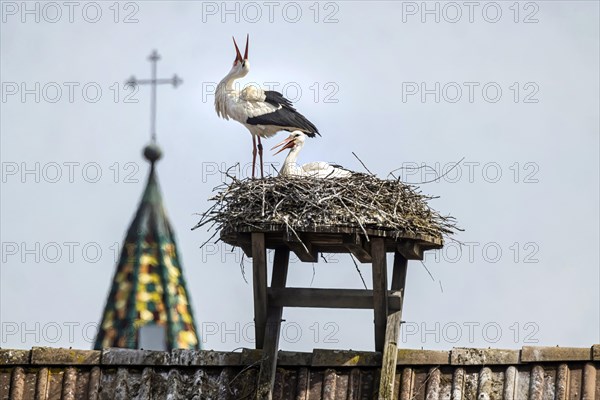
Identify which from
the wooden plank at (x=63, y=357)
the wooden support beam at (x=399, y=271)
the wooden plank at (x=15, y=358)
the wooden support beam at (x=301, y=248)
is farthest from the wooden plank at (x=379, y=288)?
the wooden plank at (x=15, y=358)

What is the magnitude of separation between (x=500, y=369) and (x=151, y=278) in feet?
29.2

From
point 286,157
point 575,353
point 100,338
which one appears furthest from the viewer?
point 100,338

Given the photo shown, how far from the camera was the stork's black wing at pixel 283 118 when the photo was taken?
17266 millimetres

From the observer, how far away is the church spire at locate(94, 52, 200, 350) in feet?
71.5

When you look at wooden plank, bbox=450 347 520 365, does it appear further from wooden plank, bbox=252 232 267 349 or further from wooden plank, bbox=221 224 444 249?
wooden plank, bbox=252 232 267 349

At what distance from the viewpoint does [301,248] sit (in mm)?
14648

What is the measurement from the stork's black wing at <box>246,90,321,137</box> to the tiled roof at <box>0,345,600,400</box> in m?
3.25

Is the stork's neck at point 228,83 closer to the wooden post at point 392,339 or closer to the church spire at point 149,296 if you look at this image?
the wooden post at point 392,339

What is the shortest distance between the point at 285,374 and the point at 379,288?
0.91 meters

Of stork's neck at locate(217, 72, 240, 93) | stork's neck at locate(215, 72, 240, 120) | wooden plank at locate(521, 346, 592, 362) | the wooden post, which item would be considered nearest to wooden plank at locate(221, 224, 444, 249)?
the wooden post

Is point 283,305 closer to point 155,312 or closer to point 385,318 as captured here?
point 385,318

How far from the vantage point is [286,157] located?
16.5 m

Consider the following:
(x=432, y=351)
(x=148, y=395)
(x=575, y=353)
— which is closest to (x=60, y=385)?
(x=148, y=395)

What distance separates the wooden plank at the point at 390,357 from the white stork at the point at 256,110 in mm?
3065
